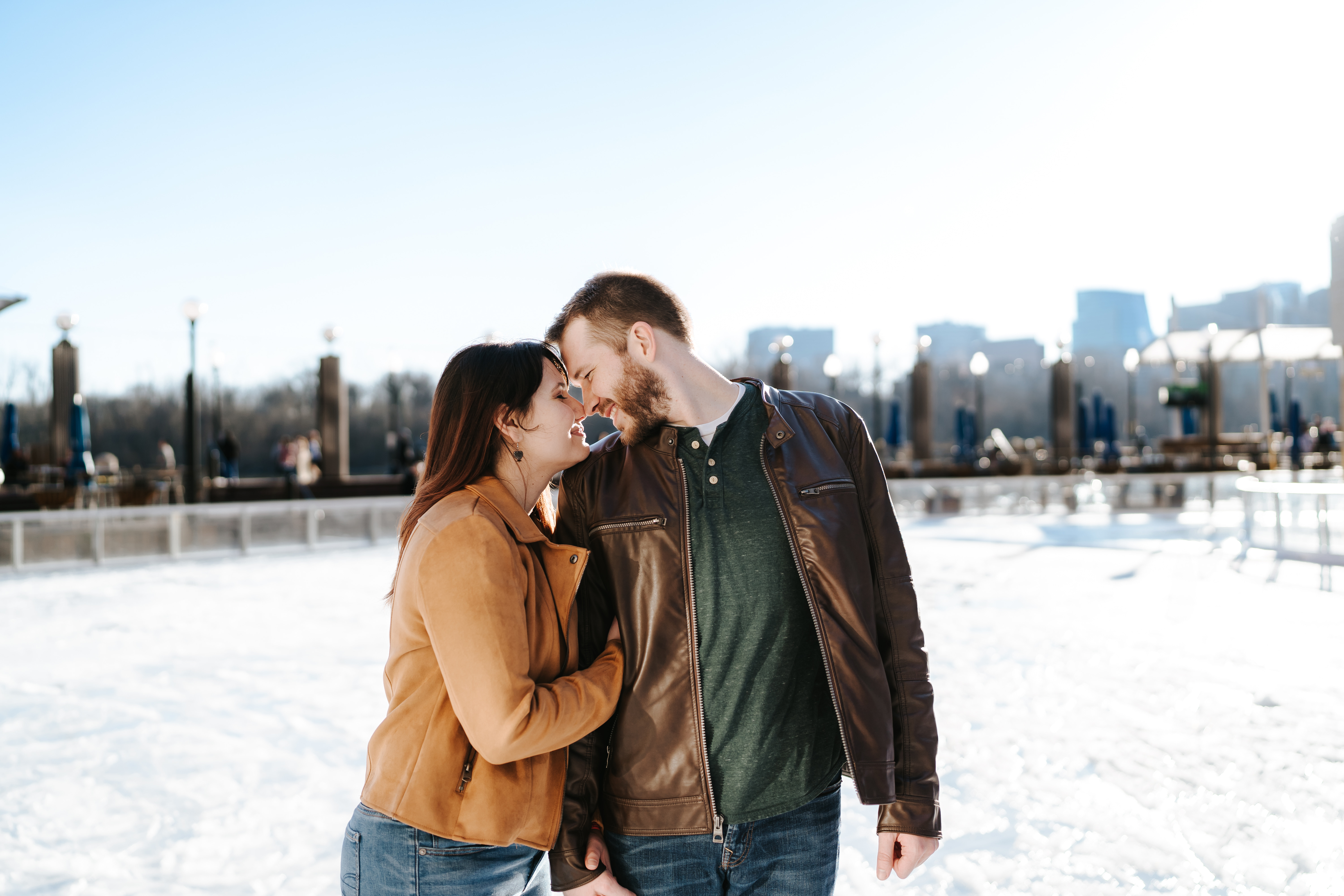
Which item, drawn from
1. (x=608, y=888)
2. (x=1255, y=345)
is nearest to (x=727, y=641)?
(x=608, y=888)

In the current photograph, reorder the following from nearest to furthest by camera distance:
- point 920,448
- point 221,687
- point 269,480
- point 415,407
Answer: point 221,687 < point 269,480 < point 920,448 < point 415,407

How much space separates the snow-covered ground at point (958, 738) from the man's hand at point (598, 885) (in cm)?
201

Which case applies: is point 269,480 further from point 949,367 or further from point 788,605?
point 949,367

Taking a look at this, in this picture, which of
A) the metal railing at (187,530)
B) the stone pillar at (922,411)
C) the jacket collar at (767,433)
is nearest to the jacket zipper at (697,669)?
the jacket collar at (767,433)

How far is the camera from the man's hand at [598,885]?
188 cm

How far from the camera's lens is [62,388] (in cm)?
1619

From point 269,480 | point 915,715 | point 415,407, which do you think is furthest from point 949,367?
point 915,715

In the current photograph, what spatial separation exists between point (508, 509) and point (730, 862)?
0.85m

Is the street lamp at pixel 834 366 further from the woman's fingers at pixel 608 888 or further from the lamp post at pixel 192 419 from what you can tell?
the woman's fingers at pixel 608 888

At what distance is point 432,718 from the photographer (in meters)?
1.77

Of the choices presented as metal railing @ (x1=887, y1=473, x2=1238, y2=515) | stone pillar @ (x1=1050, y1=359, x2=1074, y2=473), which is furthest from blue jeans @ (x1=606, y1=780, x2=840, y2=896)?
stone pillar @ (x1=1050, y1=359, x2=1074, y2=473)

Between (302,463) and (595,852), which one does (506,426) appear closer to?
(595,852)

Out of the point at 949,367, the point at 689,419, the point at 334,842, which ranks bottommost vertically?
the point at 334,842

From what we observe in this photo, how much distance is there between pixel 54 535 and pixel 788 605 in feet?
42.9
